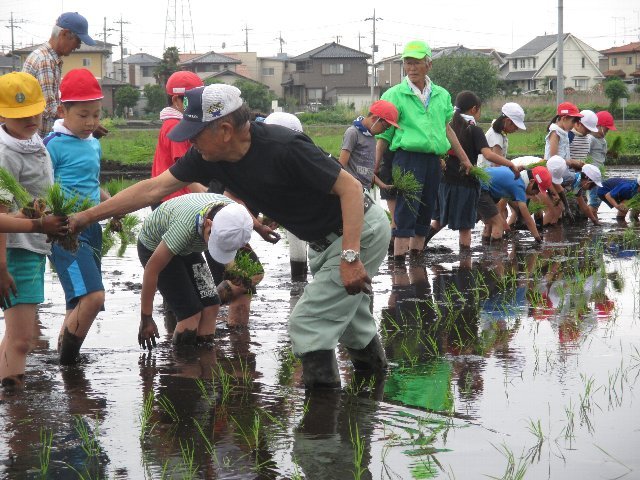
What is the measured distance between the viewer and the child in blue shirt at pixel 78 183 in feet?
18.6

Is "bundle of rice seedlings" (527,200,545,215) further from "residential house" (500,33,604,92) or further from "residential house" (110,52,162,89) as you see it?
"residential house" (110,52,162,89)

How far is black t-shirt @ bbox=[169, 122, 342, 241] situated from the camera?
4750 millimetres

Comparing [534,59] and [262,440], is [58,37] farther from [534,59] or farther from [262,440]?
[534,59]

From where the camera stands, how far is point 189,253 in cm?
613

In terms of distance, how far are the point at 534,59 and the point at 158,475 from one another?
310 feet

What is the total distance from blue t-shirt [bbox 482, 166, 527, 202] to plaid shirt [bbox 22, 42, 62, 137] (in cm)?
548

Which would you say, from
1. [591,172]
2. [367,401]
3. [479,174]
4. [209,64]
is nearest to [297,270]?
[479,174]

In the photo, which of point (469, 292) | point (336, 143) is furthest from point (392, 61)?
point (469, 292)

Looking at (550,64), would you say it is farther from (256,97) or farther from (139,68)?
(139,68)

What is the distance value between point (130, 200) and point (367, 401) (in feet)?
5.09

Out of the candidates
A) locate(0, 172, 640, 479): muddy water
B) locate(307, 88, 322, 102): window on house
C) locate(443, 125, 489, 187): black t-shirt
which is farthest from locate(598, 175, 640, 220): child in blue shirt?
locate(307, 88, 322, 102): window on house

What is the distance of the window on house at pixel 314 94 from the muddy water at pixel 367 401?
80.7m

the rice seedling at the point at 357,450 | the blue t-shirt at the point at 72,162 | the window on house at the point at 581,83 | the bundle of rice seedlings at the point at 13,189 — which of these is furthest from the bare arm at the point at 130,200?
the window on house at the point at 581,83

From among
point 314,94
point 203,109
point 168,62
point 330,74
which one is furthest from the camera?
point 314,94
